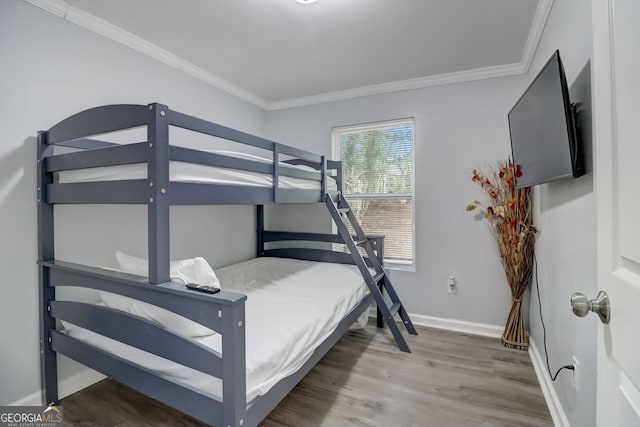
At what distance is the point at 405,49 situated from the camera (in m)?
2.35

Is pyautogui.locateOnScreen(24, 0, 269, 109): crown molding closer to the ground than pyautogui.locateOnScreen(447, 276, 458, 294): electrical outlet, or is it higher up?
higher up

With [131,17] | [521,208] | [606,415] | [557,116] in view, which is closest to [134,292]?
[606,415]

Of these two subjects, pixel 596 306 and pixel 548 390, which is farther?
pixel 548 390

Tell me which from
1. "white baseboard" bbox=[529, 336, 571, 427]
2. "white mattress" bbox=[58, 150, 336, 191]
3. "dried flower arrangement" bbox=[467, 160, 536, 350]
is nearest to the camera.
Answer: "white mattress" bbox=[58, 150, 336, 191]

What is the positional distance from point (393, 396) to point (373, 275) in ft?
3.27

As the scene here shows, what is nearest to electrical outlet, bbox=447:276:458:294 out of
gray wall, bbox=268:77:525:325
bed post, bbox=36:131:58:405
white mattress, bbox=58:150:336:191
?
gray wall, bbox=268:77:525:325

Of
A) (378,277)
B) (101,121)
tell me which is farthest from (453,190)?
(101,121)

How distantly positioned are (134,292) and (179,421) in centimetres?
83

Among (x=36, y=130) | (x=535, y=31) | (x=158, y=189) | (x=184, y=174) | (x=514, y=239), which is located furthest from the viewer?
(x=514, y=239)

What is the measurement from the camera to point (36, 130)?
5.76 ft

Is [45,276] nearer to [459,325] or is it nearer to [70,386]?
[70,386]

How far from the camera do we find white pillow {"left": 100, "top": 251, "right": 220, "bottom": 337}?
1.29 metres

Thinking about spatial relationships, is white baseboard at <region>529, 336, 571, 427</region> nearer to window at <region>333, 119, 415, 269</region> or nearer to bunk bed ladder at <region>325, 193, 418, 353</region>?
bunk bed ladder at <region>325, 193, 418, 353</region>

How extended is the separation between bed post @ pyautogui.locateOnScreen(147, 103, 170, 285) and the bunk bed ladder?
1.52m
